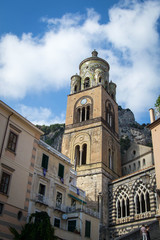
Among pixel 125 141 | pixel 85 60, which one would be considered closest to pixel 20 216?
pixel 85 60

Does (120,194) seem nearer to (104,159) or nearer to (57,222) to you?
(104,159)

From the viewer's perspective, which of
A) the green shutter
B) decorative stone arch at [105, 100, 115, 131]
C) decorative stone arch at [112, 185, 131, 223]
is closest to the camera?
the green shutter

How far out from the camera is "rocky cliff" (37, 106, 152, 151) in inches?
2357

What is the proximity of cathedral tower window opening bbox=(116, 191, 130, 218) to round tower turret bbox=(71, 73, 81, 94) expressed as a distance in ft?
59.4

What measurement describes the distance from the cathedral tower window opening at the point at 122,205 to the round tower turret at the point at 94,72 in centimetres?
1733

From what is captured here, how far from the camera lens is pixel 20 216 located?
667 inches

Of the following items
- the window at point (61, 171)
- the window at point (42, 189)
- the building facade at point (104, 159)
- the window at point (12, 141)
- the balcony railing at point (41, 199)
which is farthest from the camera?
the building facade at point (104, 159)

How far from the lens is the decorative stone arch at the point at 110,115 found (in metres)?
37.6

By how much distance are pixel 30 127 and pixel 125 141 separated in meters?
41.0

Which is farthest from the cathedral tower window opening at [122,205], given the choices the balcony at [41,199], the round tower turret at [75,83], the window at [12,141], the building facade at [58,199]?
the round tower turret at [75,83]

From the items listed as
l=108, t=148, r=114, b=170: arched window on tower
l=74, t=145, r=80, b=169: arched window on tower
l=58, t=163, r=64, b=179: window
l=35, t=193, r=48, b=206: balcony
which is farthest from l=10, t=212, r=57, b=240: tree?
l=108, t=148, r=114, b=170: arched window on tower

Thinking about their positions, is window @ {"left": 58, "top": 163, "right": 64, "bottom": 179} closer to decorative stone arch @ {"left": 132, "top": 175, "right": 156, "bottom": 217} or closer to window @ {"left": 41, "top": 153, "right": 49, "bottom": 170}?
window @ {"left": 41, "top": 153, "right": 49, "bottom": 170}

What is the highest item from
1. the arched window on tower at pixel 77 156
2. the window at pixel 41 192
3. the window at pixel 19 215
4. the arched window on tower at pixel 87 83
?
the arched window on tower at pixel 87 83

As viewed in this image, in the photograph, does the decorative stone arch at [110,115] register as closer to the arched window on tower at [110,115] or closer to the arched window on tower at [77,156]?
the arched window on tower at [110,115]
